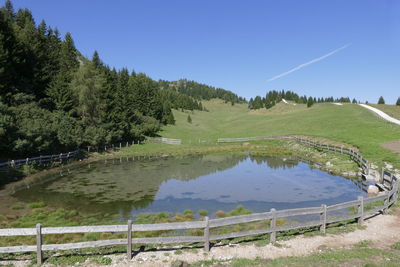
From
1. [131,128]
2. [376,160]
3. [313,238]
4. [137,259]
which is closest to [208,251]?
[137,259]

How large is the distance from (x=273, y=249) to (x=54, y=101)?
52.5 meters

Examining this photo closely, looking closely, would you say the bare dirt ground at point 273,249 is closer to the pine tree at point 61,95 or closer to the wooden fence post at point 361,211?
the wooden fence post at point 361,211

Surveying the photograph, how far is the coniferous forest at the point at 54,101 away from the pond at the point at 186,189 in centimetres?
626

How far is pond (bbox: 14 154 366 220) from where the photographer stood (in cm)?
2191

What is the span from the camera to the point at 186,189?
27.5 m

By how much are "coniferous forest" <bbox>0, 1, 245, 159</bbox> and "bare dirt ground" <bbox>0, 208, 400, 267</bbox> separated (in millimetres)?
25733

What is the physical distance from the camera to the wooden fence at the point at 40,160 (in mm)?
30172

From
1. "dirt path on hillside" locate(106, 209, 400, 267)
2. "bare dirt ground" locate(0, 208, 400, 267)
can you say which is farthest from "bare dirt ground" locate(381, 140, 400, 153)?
"bare dirt ground" locate(0, 208, 400, 267)

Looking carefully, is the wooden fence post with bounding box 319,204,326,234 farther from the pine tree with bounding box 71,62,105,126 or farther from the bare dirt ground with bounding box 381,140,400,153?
the pine tree with bounding box 71,62,105,126

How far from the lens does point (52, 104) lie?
5372cm

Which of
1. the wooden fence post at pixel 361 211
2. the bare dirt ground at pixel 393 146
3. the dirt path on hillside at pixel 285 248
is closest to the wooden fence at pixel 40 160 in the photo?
the dirt path on hillside at pixel 285 248

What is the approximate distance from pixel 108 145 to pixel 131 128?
34.1ft

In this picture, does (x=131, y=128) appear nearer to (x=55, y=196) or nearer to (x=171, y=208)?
(x=55, y=196)

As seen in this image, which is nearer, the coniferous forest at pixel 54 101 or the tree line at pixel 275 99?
the coniferous forest at pixel 54 101
